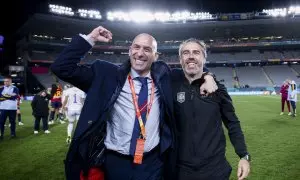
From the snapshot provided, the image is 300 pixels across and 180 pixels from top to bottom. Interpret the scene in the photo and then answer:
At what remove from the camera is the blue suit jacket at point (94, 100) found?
253 cm

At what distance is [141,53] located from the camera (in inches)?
112

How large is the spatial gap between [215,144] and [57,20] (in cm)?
4801

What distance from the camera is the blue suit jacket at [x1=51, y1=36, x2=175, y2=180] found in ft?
8.30

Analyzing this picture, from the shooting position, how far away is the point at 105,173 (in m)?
2.80

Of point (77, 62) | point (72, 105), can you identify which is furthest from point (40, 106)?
point (77, 62)

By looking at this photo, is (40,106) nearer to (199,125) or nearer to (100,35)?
(100,35)

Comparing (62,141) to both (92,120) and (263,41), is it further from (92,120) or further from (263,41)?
(263,41)

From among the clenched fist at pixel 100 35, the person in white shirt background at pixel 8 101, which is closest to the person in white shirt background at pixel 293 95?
the person in white shirt background at pixel 8 101

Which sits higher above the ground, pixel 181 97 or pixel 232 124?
pixel 181 97

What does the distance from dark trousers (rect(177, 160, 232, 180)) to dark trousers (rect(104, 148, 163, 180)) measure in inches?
10.4

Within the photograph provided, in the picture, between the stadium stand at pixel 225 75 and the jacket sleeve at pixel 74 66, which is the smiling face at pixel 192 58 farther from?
the stadium stand at pixel 225 75

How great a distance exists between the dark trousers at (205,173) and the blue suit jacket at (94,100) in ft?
0.54

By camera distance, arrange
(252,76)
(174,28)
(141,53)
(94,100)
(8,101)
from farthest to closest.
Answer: (252,76), (174,28), (8,101), (141,53), (94,100)

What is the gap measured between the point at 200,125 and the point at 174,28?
173 ft
